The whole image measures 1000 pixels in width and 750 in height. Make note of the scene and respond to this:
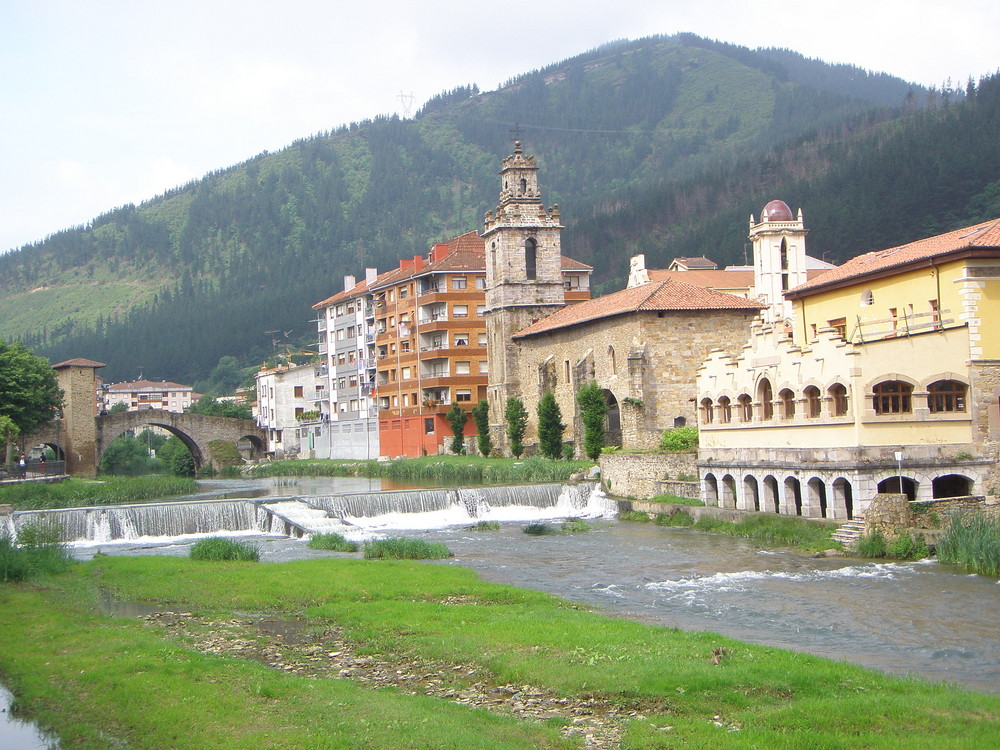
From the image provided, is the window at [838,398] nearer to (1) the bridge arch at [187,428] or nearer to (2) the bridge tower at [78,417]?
(2) the bridge tower at [78,417]

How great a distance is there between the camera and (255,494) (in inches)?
2190

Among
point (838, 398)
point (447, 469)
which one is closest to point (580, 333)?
point (447, 469)

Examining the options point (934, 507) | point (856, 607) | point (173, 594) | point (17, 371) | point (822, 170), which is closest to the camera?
point (856, 607)

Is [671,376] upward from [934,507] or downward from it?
upward

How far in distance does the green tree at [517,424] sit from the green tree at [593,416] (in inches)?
386

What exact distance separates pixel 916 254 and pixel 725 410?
8.32 metres

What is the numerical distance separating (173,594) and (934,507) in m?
18.3

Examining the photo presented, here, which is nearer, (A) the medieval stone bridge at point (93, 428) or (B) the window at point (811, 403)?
(B) the window at point (811, 403)

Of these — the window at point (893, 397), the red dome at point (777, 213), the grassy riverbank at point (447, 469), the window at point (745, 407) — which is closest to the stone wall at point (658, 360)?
the grassy riverbank at point (447, 469)

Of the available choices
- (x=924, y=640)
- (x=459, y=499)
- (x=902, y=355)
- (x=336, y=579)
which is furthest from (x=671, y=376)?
(x=924, y=640)

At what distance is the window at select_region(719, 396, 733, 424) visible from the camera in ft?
123

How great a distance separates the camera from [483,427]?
67.2 meters

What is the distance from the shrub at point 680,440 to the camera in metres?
43.3

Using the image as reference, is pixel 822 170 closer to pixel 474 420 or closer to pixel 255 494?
pixel 474 420
